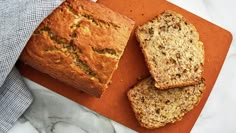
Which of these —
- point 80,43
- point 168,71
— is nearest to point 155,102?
point 168,71

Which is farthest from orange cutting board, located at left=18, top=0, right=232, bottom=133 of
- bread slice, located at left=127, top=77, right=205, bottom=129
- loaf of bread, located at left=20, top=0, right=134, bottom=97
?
loaf of bread, located at left=20, top=0, right=134, bottom=97

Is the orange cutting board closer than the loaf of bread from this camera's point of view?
No

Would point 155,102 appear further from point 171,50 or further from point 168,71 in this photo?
point 171,50

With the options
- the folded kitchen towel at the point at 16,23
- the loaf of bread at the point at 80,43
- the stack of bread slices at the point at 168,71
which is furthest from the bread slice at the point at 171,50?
the folded kitchen towel at the point at 16,23

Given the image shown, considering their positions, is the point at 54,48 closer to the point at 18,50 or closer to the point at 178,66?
the point at 18,50

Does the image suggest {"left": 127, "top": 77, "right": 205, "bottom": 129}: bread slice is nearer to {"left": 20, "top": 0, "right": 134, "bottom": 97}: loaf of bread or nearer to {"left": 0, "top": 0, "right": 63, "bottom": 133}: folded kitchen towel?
{"left": 20, "top": 0, "right": 134, "bottom": 97}: loaf of bread

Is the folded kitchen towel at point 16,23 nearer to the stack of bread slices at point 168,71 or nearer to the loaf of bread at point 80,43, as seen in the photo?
the loaf of bread at point 80,43
